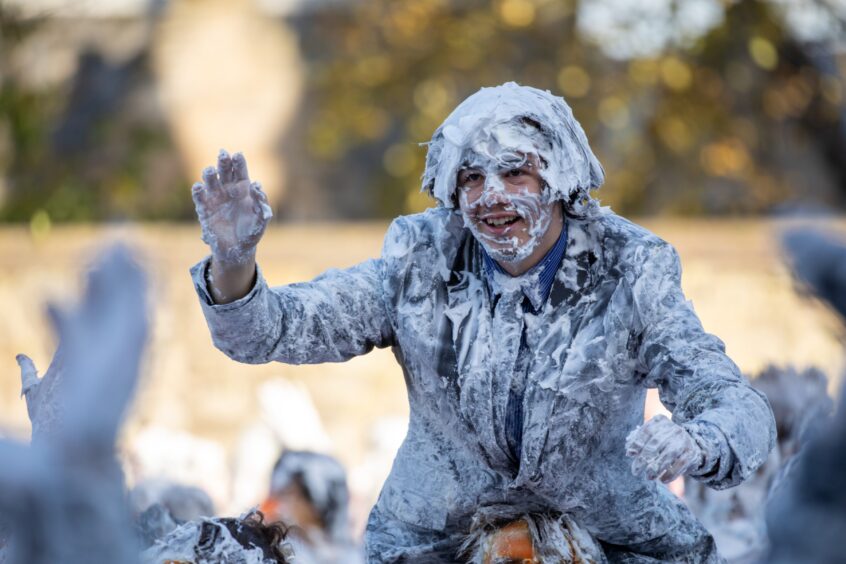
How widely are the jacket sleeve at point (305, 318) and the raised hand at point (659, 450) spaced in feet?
2.90

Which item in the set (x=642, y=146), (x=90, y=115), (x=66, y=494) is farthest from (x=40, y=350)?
(x=66, y=494)

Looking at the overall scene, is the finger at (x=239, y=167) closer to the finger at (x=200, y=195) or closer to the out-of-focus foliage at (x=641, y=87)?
the finger at (x=200, y=195)

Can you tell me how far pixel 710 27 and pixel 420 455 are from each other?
7.75m

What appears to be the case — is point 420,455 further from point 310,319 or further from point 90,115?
point 90,115

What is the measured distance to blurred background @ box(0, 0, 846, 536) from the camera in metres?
9.18

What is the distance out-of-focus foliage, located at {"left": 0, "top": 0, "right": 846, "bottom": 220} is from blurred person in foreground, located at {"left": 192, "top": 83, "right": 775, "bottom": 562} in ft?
22.8

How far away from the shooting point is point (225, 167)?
3008 millimetres

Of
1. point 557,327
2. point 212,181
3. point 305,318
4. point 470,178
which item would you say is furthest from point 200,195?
point 557,327

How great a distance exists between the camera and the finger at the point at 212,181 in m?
3.01

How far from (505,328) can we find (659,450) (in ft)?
2.21

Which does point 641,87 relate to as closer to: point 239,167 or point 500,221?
point 500,221

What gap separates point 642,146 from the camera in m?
10.9

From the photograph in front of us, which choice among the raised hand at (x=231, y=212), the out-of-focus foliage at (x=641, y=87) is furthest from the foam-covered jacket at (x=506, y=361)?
the out-of-focus foliage at (x=641, y=87)

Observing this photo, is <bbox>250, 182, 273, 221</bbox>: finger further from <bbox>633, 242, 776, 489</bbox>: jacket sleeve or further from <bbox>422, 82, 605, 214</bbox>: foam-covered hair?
<bbox>633, 242, 776, 489</bbox>: jacket sleeve
